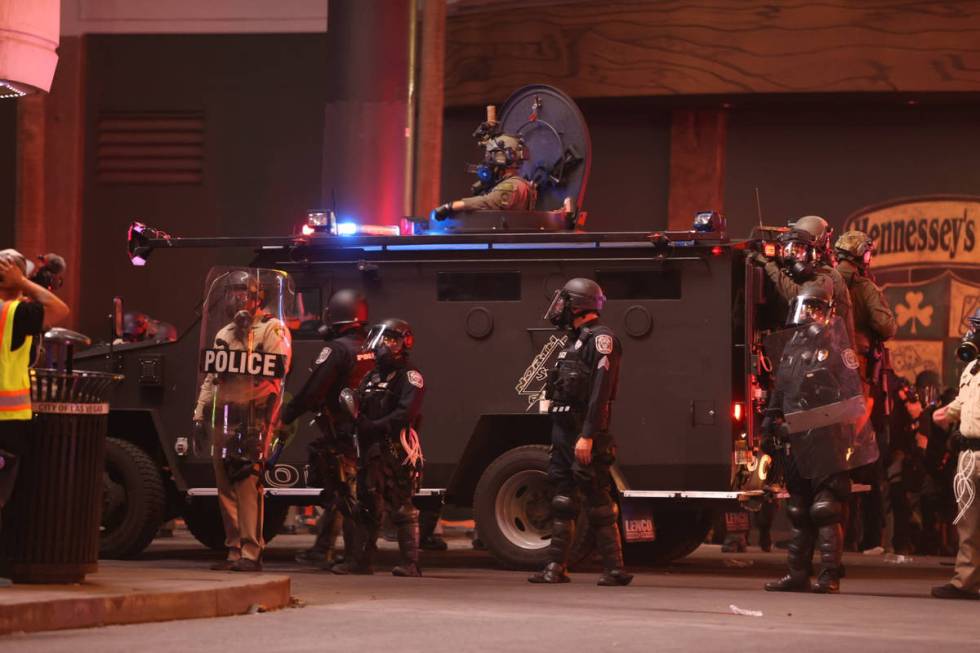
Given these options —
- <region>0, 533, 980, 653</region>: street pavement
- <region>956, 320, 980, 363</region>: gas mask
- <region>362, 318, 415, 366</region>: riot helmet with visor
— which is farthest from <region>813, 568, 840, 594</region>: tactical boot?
<region>362, 318, 415, 366</region>: riot helmet with visor

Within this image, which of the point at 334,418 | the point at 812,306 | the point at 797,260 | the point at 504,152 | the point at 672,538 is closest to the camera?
the point at 812,306

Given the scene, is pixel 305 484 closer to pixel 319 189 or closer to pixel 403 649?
pixel 403 649

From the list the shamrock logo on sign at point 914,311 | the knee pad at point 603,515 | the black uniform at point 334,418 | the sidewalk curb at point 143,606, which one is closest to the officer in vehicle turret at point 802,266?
the knee pad at point 603,515

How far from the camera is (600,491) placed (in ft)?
41.5

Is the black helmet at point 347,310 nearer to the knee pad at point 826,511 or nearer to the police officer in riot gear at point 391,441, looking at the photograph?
the police officer in riot gear at point 391,441

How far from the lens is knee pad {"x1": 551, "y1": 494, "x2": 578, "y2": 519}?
41.9 ft

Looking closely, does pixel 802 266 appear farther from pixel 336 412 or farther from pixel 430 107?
pixel 430 107

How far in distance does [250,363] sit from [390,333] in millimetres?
1099

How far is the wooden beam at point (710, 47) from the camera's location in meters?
19.6

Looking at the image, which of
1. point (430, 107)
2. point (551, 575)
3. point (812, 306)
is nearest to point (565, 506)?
point (551, 575)

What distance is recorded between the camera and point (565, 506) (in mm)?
12773

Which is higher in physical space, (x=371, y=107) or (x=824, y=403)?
(x=371, y=107)

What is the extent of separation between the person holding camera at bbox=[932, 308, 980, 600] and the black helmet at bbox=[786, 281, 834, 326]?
3.11 feet

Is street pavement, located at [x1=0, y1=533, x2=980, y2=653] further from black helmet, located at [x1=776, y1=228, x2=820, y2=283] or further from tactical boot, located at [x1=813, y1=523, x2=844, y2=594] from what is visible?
black helmet, located at [x1=776, y1=228, x2=820, y2=283]
